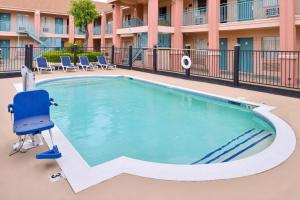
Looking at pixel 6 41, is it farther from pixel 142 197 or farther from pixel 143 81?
pixel 142 197

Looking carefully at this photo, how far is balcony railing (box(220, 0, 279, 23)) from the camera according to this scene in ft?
57.0

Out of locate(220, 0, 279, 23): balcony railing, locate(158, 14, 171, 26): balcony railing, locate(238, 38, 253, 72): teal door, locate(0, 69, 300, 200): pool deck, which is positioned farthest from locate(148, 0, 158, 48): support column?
locate(0, 69, 300, 200): pool deck

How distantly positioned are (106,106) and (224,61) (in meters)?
13.4

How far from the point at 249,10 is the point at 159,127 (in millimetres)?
15170

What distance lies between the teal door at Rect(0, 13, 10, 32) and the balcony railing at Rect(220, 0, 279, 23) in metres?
26.1

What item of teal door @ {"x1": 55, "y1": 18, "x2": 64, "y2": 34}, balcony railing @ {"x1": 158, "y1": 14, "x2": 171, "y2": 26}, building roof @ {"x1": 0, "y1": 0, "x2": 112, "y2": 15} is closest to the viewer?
balcony railing @ {"x1": 158, "y1": 14, "x2": 171, "y2": 26}

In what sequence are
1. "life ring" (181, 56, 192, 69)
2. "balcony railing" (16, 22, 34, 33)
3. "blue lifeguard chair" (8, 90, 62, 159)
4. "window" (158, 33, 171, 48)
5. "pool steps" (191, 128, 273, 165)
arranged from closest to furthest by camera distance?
"blue lifeguard chair" (8, 90, 62, 159) < "pool steps" (191, 128, 273, 165) < "life ring" (181, 56, 192, 69) < "window" (158, 33, 171, 48) < "balcony railing" (16, 22, 34, 33)

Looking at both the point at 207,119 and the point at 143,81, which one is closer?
the point at 207,119

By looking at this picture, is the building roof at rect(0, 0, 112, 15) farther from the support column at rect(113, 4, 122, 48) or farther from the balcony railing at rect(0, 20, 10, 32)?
the support column at rect(113, 4, 122, 48)

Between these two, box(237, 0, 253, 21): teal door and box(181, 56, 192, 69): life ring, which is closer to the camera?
box(181, 56, 192, 69): life ring

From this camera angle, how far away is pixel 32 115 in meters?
4.33

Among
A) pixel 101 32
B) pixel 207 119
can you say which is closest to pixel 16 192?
pixel 207 119

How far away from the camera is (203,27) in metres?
20.1

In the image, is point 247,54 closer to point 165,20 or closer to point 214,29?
point 214,29
